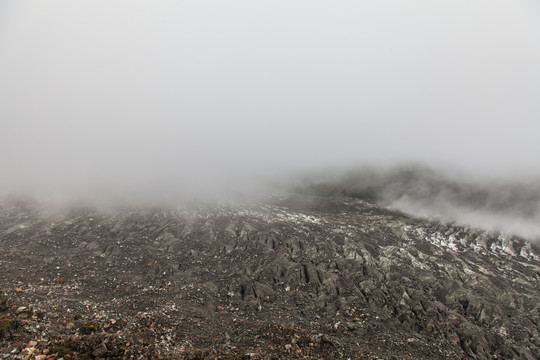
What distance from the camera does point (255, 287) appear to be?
28844 mm

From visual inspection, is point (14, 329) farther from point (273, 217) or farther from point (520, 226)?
point (520, 226)

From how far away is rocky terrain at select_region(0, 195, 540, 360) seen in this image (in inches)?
763

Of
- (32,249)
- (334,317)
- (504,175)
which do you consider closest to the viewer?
(334,317)

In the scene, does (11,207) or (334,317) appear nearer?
(334,317)

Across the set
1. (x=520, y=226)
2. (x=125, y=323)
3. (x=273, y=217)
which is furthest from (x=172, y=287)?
(x=520, y=226)

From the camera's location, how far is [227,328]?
22094 millimetres

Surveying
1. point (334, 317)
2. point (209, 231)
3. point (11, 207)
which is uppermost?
point (11, 207)

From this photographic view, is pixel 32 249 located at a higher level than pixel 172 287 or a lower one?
higher

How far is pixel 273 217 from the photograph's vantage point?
4806 centimetres

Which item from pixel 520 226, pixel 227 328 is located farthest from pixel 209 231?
pixel 520 226

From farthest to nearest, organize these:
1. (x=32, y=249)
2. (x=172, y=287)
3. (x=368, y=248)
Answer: (x=368, y=248) < (x=32, y=249) < (x=172, y=287)

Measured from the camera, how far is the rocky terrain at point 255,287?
19375 millimetres

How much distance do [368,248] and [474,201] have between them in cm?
3621

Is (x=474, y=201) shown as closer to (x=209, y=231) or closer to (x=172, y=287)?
(x=209, y=231)
